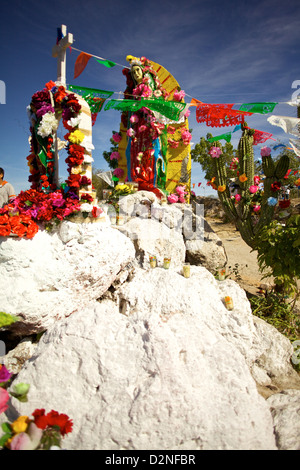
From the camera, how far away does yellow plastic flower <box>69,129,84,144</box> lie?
14.5 feet

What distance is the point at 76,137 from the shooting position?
444 cm

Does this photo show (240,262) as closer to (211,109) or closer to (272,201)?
(272,201)

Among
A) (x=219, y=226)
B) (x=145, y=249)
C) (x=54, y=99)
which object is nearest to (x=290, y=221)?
(x=145, y=249)

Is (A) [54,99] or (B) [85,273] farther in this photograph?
(A) [54,99]

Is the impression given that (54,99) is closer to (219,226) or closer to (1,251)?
(1,251)

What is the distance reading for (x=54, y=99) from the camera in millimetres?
4746

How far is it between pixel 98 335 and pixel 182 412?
46.9 inches

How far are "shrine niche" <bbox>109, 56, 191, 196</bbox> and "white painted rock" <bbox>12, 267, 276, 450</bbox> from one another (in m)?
4.89

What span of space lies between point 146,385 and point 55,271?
206 centimetres

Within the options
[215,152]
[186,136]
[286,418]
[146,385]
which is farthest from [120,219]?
[286,418]

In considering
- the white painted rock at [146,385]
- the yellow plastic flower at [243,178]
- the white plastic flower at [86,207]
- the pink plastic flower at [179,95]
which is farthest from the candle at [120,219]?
the pink plastic flower at [179,95]


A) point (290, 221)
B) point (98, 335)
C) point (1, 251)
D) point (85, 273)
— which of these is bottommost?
point (98, 335)

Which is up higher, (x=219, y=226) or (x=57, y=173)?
(x=57, y=173)
